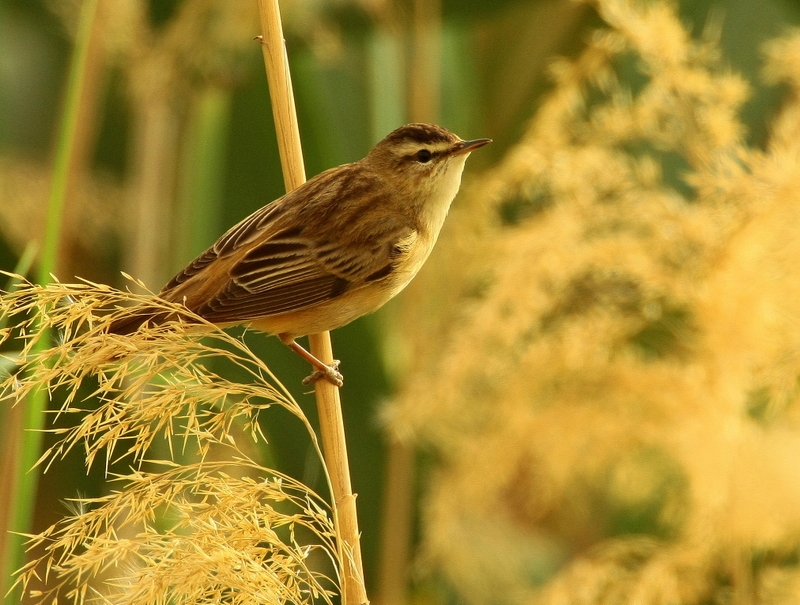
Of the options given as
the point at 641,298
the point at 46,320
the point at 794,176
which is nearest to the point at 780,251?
the point at 794,176

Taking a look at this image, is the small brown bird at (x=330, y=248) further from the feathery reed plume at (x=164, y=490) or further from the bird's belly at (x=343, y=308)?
the feathery reed plume at (x=164, y=490)

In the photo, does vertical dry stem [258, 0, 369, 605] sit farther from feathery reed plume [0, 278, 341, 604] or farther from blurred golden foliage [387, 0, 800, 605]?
blurred golden foliage [387, 0, 800, 605]

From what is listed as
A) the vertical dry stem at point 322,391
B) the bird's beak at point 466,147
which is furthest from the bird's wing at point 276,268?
the vertical dry stem at point 322,391

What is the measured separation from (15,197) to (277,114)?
8.27ft

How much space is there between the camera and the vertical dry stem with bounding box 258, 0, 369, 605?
Result: 5.79 ft

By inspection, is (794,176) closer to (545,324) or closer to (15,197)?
(545,324)

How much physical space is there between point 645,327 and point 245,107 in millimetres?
1512

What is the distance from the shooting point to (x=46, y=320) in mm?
1692

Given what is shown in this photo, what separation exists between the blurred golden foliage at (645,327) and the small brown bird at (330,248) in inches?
14.0

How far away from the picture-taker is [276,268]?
100 inches

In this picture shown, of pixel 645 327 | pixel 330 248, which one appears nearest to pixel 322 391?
pixel 330 248

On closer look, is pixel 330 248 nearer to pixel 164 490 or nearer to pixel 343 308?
pixel 343 308

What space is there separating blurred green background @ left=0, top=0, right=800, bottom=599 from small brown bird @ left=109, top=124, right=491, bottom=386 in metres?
0.41

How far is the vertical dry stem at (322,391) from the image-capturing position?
1765 mm
